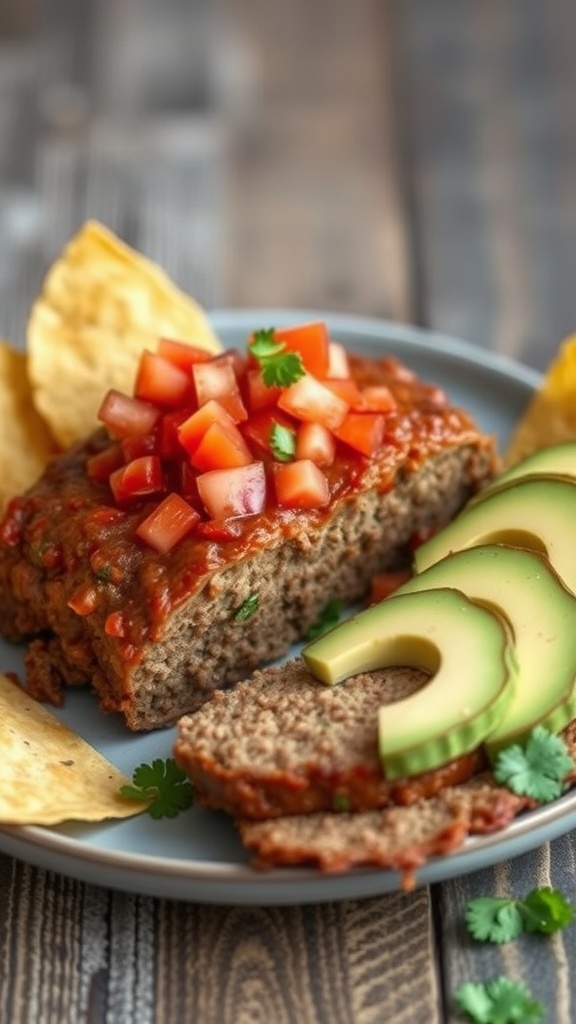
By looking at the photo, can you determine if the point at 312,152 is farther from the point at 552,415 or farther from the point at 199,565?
the point at 199,565

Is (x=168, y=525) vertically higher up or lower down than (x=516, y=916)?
higher up

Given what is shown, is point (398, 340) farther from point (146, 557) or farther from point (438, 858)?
point (438, 858)

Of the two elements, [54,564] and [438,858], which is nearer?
[438,858]

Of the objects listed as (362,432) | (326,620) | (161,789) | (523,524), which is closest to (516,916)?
(161,789)

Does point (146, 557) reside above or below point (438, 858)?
above

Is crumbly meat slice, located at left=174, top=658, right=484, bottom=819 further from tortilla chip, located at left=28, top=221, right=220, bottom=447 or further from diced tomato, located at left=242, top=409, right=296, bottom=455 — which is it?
tortilla chip, located at left=28, top=221, right=220, bottom=447

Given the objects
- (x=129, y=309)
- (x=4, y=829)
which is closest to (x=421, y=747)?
(x=4, y=829)
